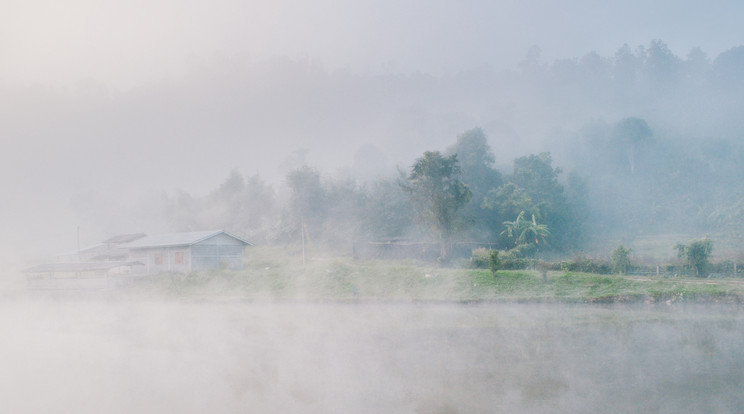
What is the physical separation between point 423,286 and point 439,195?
8.42 meters

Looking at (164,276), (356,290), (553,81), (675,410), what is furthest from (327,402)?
(553,81)

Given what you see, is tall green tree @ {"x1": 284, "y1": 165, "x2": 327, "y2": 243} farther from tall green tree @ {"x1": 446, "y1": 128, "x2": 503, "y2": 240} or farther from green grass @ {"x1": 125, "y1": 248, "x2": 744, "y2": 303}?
green grass @ {"x1": 125, "y1": 248, "x2": 744, "y2": 303}

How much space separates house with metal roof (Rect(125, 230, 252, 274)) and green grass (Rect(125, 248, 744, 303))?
75.7 inches

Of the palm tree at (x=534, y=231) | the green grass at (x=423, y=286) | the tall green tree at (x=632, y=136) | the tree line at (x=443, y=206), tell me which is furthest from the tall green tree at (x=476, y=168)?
the tall green tree at (x=632, y=136)

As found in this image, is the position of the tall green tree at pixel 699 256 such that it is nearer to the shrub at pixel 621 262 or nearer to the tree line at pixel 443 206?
the shrub at pixel 621 262

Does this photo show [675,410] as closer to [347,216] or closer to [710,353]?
[710,353]

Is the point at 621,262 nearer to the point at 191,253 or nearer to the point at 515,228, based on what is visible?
the point at 515,228

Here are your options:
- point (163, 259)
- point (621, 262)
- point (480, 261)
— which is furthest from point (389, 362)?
point (163, 259)

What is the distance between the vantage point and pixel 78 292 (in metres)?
25.5

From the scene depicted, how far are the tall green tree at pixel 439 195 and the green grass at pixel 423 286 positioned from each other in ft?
11.4

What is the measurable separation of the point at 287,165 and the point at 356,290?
40227mm

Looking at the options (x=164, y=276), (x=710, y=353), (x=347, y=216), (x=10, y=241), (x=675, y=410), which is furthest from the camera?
(x=347, y=216)

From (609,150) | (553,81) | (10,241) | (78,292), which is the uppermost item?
(553,81)

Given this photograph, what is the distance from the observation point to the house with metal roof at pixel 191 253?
91.9 feet
